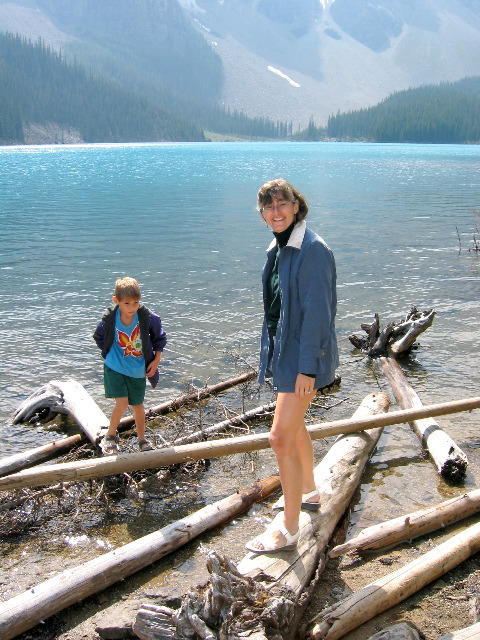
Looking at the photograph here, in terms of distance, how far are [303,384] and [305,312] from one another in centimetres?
46

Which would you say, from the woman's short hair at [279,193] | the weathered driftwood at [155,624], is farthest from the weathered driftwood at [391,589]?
the woman's short hair at [279,193]

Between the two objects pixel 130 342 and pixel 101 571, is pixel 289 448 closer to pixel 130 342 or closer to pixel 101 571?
pixel 101 571

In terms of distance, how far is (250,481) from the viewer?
20.8 ft

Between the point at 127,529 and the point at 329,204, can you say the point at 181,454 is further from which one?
the point at 329,204

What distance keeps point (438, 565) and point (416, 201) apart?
37.2 m

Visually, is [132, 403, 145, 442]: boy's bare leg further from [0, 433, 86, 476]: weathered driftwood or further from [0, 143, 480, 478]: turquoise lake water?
[0, 143, 480, 478]: turquoise lake water

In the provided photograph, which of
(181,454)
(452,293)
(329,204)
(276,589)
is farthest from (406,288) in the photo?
(329,204)

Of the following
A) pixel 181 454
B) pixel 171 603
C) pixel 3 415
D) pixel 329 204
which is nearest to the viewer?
pixel 171 603

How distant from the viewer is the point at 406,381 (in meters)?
8.91

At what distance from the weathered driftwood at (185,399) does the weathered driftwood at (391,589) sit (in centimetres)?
347

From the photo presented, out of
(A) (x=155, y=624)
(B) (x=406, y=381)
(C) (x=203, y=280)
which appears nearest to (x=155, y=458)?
(A) (x=155, y=624)

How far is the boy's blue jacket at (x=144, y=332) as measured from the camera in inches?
237

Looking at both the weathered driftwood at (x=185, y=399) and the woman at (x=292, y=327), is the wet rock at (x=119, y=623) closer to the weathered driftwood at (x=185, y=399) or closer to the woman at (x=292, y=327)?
the woman at (x=292, y=327)

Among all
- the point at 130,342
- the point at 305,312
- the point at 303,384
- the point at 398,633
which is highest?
the point at 305,312
